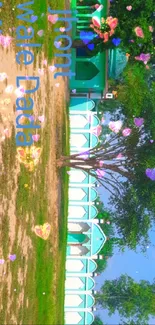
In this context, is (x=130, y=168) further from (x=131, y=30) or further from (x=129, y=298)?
(x=129, y=298)

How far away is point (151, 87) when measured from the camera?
14.7 metres

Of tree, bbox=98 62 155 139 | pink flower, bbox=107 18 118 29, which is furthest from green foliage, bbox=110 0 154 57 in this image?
tree, bbox=98 62 155 139

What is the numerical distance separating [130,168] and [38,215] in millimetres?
4697

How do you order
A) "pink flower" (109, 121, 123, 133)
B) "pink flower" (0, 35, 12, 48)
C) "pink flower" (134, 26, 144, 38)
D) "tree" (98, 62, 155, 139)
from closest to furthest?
1. "pink flower" (0, 35, 12, 48)
2. "pink flower" (134, 26, 144, 38)
3. "tree" (98, 62, 155, 139)
4. "pink flower" (109, 121, 123, 133)

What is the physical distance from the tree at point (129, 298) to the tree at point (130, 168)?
7144 millimetres

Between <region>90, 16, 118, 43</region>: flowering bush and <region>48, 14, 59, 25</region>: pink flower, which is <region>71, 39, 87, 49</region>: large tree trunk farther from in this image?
<region>48, 14, 59, 25</region>: pink flower

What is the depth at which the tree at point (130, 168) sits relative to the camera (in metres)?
14.0

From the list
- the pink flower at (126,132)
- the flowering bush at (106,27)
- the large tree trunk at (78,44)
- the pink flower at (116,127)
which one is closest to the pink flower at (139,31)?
the flowering bush at (106,27)

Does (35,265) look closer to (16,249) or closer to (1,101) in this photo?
(16,249)

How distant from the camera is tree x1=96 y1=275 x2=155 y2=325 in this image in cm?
2138

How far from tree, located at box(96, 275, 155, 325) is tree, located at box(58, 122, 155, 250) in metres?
7.14

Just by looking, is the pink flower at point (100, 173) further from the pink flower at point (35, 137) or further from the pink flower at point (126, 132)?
the pink flower at point (35, 137)

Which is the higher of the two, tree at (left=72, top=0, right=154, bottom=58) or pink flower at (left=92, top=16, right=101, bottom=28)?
pink flower at (left=92, top=16, right=101, bottom=28)

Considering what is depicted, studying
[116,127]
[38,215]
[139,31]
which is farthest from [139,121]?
[38,215]
